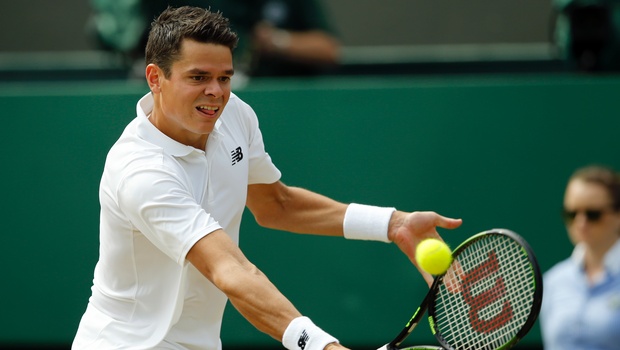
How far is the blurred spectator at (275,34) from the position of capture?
19.4 feet

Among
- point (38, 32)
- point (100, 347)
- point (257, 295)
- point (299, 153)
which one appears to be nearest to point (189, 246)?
point (257, 295)

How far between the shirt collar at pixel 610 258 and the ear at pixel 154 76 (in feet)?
9.13

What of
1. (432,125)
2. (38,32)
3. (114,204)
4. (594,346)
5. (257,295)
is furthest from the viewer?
(38,32)

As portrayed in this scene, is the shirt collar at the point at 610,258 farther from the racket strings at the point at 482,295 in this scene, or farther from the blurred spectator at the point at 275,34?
the racket strings at the point at 482,295

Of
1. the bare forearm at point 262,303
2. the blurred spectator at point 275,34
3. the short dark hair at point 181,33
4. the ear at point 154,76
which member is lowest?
the bare forearm at point 262,303

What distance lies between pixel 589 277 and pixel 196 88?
2.82 metres

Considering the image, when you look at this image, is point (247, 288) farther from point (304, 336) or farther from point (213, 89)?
point (213, 89)

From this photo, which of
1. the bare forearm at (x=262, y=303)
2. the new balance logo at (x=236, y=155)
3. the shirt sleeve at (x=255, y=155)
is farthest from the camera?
the shirt sleeve at (x=255, y=155)

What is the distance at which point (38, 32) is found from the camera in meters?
7.05

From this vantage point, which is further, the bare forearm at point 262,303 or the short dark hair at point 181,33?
the short dark hair at point 181,33

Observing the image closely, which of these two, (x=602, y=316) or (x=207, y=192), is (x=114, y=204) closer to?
(x=207, y=192)

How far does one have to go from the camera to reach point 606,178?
5.39 metres

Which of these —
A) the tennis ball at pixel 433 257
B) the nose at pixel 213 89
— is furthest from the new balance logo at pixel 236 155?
the tennis ball at pixel 433 257

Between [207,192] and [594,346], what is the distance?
260cm
